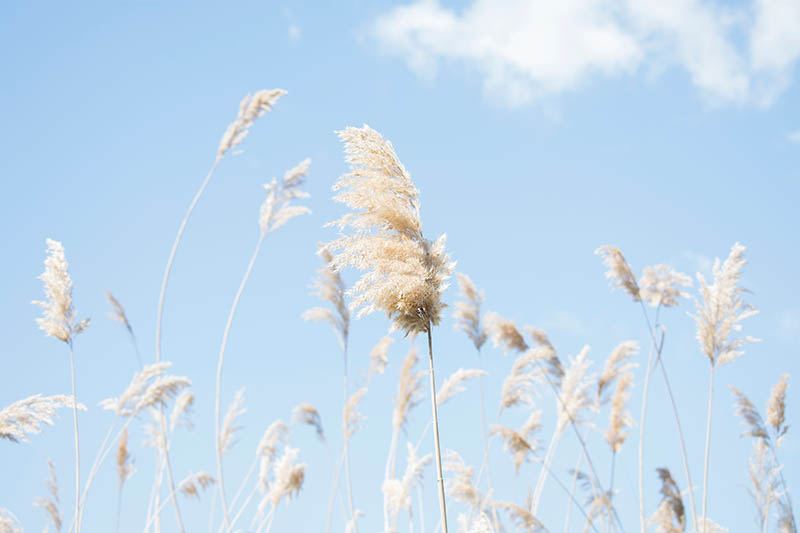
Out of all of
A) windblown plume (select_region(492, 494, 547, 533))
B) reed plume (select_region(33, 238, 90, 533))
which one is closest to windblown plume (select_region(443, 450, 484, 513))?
windblown plume (select_region(492, 494, 547, 533))

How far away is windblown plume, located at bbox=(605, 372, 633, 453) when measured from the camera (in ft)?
19.8

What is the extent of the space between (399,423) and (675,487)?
8.59 feet

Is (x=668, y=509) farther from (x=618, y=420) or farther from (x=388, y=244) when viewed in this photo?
(x=388, y=244)

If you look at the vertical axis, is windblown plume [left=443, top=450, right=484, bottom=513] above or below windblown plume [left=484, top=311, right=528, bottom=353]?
below

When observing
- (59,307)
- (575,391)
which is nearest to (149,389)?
(59,307)

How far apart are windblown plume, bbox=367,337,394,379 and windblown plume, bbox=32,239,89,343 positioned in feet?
9.94

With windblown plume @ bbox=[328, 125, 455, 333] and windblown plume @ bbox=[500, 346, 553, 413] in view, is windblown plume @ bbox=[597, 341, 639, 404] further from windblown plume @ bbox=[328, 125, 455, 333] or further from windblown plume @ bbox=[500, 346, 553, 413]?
windblown plume @ bbox=[328, 125, 455, 333]

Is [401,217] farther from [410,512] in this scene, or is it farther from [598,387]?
[410,512]

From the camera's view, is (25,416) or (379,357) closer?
(25,416)

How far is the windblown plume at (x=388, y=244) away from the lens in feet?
8.41

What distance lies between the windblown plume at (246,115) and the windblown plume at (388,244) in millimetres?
3529

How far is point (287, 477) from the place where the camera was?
20.8 ft

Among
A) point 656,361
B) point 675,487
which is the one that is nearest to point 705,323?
point 656,361

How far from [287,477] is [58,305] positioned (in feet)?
9.47
